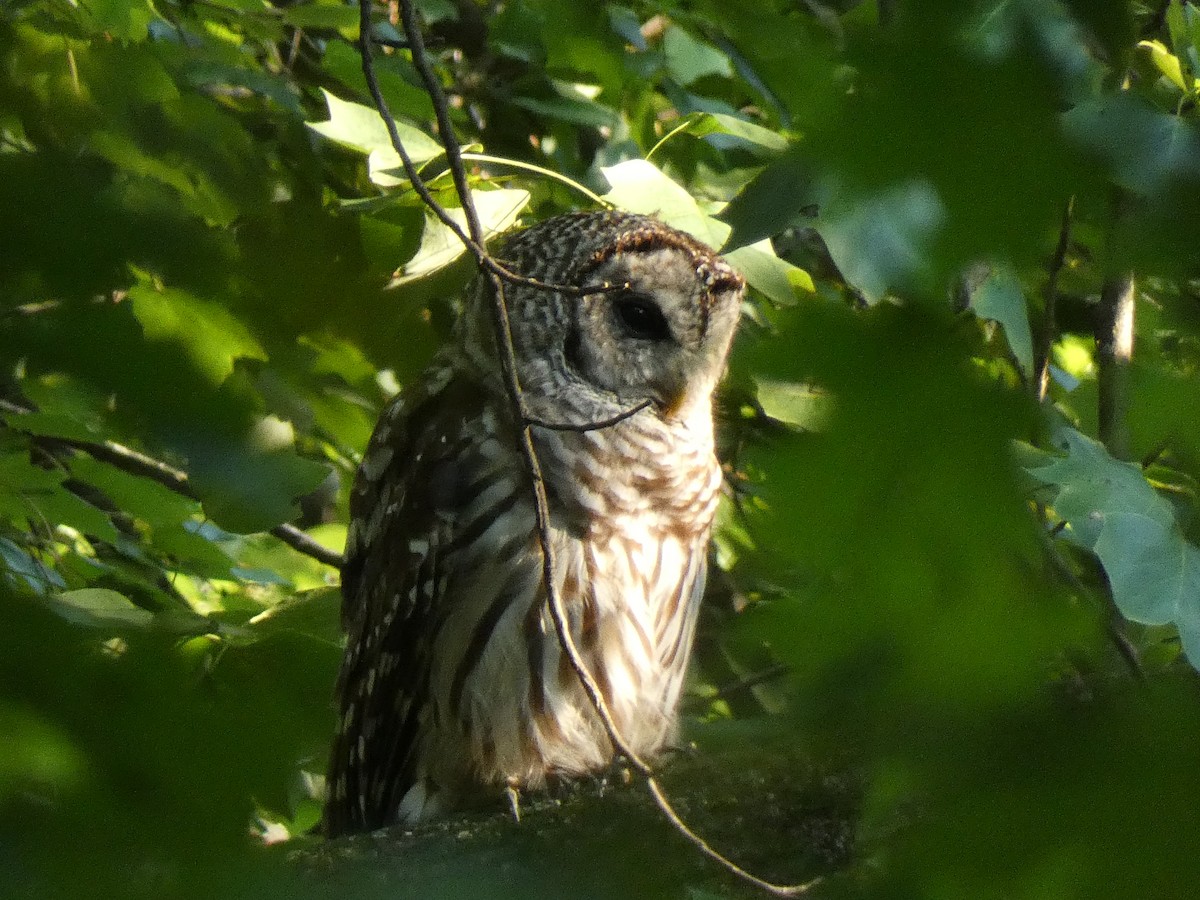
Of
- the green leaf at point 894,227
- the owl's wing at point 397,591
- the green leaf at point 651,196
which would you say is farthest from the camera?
the owl's wing at point 397,591

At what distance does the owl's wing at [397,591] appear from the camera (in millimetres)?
2611

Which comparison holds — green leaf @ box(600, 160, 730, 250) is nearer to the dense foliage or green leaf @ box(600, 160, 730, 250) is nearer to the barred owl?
the barred owl

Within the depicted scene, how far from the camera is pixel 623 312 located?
2.84 m

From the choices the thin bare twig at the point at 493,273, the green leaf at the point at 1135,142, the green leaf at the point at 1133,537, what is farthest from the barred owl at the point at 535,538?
the green leaf at the point at 1135,142

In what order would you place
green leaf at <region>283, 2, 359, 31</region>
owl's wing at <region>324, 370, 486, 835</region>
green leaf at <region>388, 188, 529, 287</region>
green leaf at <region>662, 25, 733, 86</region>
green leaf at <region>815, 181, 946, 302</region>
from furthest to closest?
green leaf at <region>662, 25, 733, 86</region> < owl's wing at <region>324, 370, 486, 835</region> < green leaf at <region>283, 2, 359, 31</region> < green leaf at <region>388, 188, 529, 287</region> < green leaf at <region>815, 181, 946, 302</region>

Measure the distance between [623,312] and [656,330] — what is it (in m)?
0.08

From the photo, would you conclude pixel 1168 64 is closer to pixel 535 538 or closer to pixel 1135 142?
pixel 1135 142

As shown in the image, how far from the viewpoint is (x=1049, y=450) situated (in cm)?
74

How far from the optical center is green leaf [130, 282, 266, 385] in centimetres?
59

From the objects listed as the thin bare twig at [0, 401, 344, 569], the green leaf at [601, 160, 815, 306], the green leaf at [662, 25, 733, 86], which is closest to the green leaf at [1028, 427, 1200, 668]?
the green leaf at [601, 160, 815, 306]

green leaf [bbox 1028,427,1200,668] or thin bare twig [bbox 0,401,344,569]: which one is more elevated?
green leaf [bbox 1028,427,1200,668]

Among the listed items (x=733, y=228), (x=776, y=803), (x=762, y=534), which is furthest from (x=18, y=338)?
(x=776, y=803)

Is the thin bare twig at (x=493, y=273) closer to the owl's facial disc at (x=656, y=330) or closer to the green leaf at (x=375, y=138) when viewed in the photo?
the green leaf at (x=375, y=138)

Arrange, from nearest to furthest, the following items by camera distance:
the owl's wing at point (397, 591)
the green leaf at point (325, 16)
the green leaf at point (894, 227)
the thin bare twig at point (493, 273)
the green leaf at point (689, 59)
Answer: the green leaf at point (894, 227), the thin bare twig at point (493, 273), the green leaf at point (325, 16), the owl's wing at point (397, 591), the green leaf at point (689, 59)
